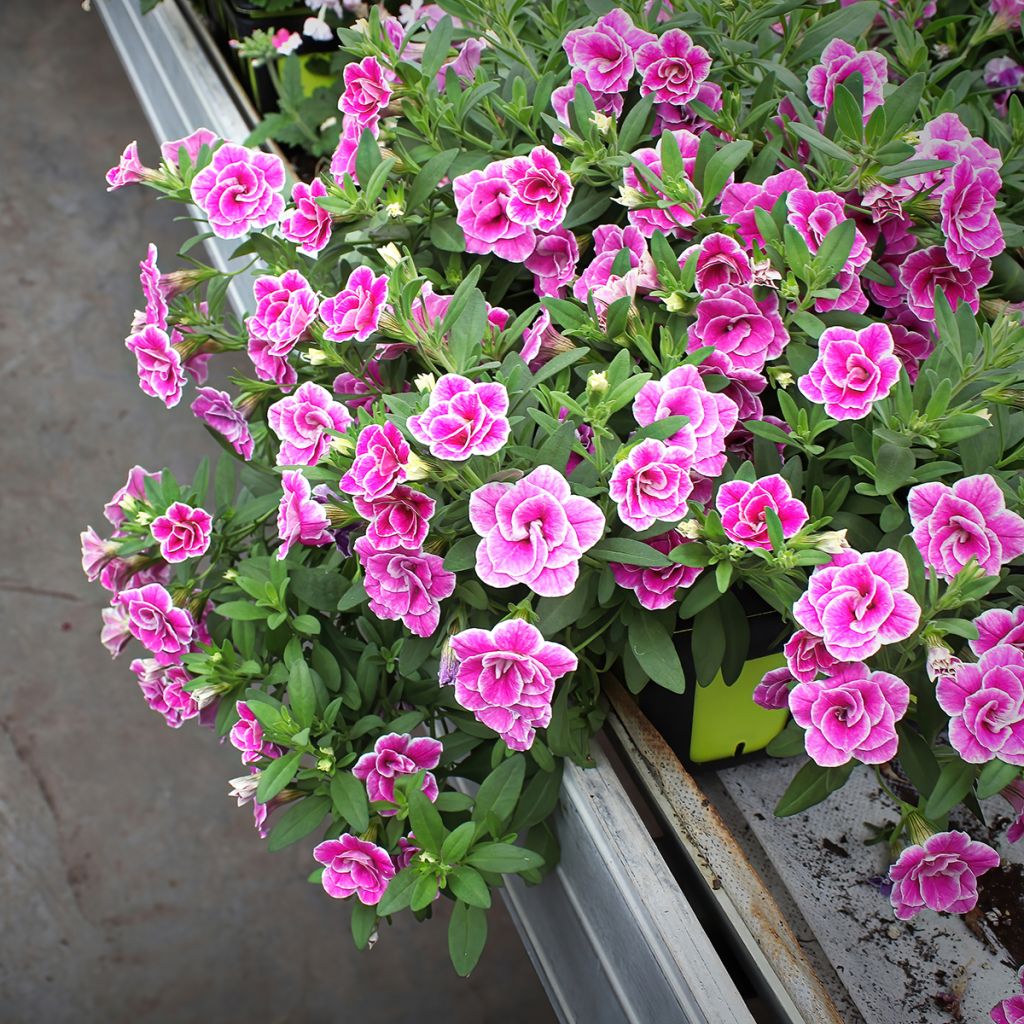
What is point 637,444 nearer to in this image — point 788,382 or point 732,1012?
point 788,382

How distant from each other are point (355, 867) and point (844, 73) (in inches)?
32.1

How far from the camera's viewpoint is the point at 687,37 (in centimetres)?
96

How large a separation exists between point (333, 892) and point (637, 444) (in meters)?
0.45

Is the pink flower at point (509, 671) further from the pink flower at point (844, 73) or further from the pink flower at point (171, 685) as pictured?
the pink flower at point (844, 73)

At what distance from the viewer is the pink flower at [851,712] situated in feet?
2.35

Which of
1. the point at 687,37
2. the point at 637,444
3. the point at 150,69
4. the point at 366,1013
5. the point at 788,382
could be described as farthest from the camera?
the point at 150,69

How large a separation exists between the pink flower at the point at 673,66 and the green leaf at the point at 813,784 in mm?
600

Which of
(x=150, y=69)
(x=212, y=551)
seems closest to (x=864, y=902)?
(x=212, y=551)

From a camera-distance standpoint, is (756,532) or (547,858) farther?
(547,858)

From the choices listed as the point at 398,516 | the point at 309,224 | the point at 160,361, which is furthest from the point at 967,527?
the point at 160,361

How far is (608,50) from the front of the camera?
98 cm

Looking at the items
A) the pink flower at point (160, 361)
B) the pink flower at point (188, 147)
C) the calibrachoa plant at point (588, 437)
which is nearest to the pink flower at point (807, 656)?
the calibrachoa plant at point (588, 437)

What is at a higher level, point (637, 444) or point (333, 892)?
point (637, 444)

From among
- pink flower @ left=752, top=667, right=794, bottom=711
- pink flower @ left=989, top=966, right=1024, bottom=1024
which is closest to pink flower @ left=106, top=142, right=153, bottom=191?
pink flower @ left=752, top=667, right=794, bottom=711
